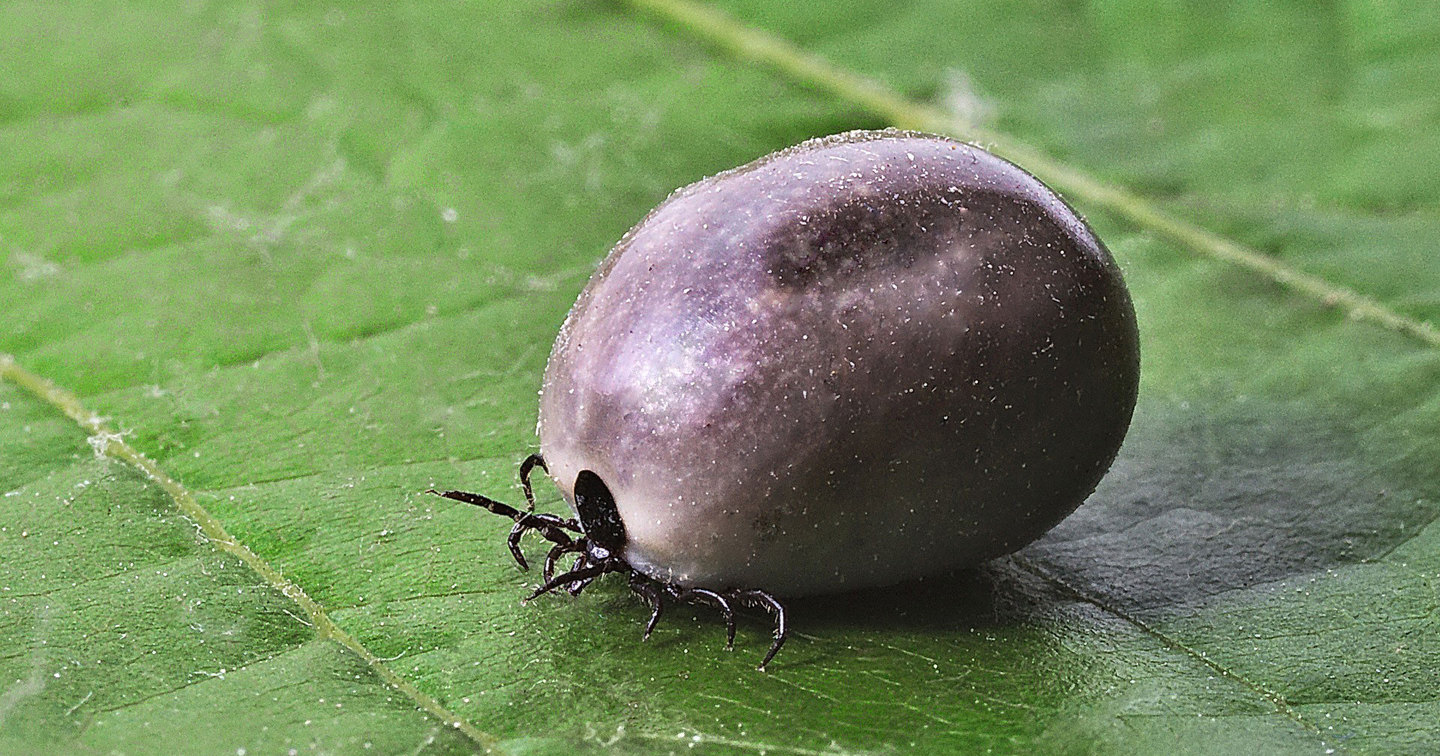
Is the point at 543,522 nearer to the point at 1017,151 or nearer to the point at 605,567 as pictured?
the point at 605,567

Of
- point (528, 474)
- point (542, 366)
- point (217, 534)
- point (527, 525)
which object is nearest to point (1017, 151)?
point (542, 366)

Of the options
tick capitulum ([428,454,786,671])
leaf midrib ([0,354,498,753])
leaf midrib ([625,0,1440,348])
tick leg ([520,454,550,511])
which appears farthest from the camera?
leaf midrib ([625,0,1440,348])

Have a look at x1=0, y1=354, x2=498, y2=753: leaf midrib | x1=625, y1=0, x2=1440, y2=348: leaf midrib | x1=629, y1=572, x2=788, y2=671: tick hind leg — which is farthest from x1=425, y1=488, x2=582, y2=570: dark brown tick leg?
x1=625, y1=0, x2=1440, y2=348: leaf midrib

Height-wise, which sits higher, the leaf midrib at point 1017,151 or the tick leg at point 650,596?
the leaf midrib at point 1017,151

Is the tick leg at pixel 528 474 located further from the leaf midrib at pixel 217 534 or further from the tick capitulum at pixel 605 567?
the leaf midrib at pixel 217 534

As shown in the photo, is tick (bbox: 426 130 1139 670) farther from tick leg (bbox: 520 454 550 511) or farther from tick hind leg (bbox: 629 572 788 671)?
tick leg (bbox: 520 454 550 511)

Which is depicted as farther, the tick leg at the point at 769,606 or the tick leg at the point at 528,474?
the tick leg at the point at 528,474

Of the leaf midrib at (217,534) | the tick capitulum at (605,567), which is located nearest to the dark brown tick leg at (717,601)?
the tick capitulum at (605,567)

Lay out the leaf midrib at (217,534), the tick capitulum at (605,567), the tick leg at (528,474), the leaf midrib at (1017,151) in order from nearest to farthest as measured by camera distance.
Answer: the leaf midrib at (217,534) → the tick capitulum at (605,567) → the tick leg at (528,474) → the leaf midrib at (1017,151)
